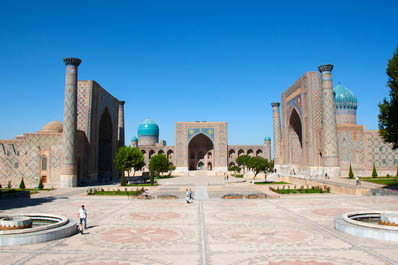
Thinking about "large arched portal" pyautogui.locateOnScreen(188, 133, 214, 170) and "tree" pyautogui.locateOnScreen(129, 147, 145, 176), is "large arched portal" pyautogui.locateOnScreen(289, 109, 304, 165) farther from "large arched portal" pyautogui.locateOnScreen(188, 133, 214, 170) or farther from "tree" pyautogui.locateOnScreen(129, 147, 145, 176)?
"tree" pyautogui.locateOnScreen(129, 147, 145, 176)

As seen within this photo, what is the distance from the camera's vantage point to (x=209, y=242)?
7512 mm

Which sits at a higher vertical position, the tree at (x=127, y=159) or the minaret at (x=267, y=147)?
the minaret at (x=267, y=147)

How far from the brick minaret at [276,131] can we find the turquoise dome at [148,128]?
25338mm

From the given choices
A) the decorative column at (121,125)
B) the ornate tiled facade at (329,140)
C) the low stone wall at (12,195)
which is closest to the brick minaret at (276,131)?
the ornate tiled facade at (329,140)

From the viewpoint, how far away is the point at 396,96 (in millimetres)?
16438

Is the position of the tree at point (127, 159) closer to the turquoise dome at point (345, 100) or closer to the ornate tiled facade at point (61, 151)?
the ornate tiled facade at point (61, 151)

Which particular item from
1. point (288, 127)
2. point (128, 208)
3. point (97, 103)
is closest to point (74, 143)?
point (97, 103)

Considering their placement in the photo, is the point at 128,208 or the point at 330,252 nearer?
the point at 330,252

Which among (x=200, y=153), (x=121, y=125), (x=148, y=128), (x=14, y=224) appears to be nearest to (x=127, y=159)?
(x=121, y=125)

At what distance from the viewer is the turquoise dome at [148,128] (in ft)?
205

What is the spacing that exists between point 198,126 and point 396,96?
114ft

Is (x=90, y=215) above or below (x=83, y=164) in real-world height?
below

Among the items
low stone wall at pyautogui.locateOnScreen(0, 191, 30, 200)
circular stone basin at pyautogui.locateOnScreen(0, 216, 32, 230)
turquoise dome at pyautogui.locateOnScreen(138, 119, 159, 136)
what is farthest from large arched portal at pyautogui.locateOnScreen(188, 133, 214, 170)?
circular stone basin at pyautogui.locateOnScreen(0, 216, 32, 230)

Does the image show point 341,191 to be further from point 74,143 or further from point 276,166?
point 276,166
